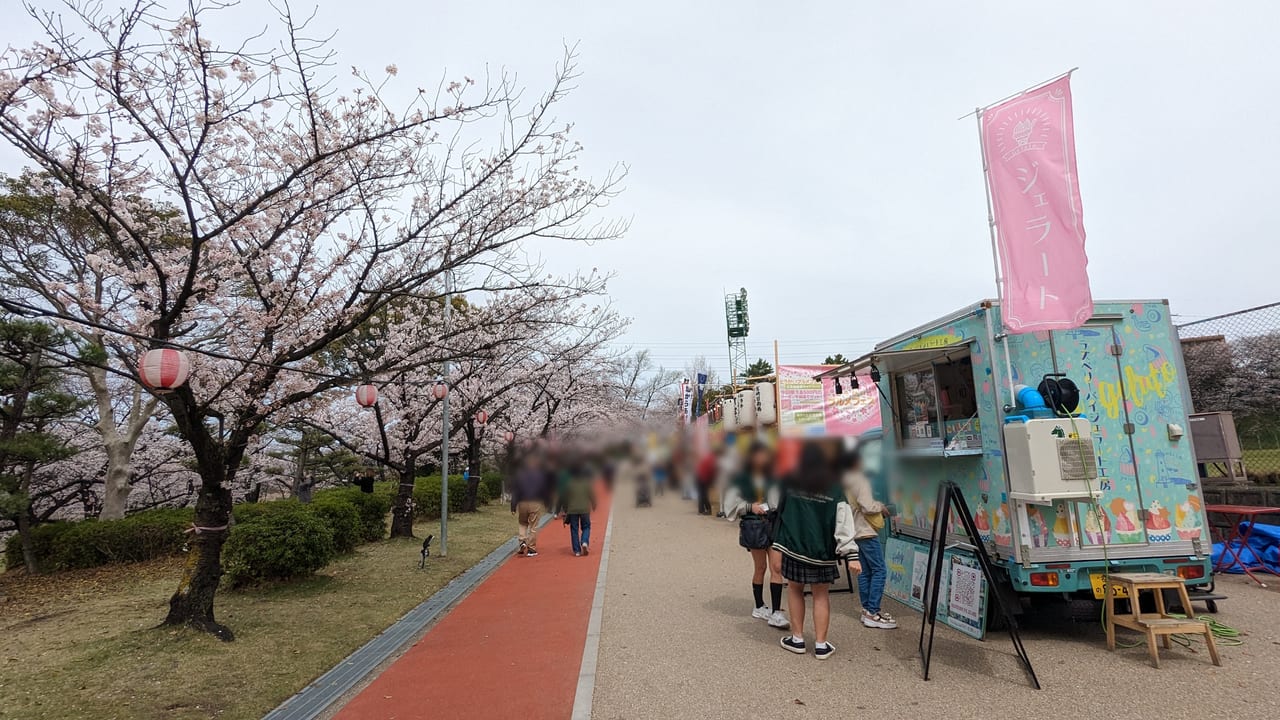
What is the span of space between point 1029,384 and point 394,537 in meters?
12.6

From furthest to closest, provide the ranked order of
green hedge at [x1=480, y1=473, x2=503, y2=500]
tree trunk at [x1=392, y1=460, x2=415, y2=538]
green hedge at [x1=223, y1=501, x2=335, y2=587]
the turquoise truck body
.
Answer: tree trunk at [x1=392, y1=460, x2=415, y2=538], green hedge at [x1=223, y1=501, x2=335, y2=587], the turquoise truck body, green hedge at [x1=480, y1=473, x2=503, y2=500]

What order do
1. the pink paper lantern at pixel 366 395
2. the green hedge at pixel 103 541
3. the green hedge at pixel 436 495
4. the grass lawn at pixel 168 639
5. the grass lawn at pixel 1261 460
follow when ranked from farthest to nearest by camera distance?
1. the green hedge at pixel 436 495
2. the green hedge at pixel 103 541
3. the grass lawn at pixel 1261 460
4. the pink paper lantern at pixel 366 395
5. the grass lawn at pixel 168 639

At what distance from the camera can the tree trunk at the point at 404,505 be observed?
13.2 m

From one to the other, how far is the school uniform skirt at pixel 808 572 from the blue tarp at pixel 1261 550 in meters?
6.57

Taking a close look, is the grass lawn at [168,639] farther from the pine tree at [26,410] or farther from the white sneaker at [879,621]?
the white sneaker at [879,621]

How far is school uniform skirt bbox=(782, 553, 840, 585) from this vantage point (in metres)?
4.96

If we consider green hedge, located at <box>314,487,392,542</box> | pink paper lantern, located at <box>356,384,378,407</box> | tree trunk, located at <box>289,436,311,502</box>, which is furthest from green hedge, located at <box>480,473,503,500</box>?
tree trunk, located at <box>289,436,311,502</box>

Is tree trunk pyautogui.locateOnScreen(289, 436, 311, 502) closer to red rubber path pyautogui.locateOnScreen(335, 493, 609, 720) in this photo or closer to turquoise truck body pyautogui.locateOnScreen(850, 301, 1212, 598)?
red rubber path pyautogui.locateOnScreen(335, 493, 609, 720)

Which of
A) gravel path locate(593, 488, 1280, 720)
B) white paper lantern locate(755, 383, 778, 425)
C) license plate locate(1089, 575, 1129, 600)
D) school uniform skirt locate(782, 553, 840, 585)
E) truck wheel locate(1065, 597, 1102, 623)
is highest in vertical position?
white paper lantern locate(755, 383, 778, 425)

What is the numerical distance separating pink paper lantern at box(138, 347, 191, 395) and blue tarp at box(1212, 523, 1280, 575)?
12100 mm

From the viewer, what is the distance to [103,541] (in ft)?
34.4

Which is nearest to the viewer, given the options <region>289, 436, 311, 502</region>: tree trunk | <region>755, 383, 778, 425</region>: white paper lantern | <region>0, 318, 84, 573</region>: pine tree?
<region>0, 318, 84, 573</region>: pine tree

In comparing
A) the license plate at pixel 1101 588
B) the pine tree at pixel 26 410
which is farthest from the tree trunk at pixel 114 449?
the license plate at pixel 1101 588

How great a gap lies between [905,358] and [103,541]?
1343cm
